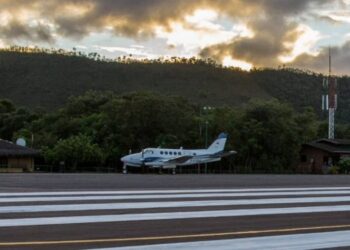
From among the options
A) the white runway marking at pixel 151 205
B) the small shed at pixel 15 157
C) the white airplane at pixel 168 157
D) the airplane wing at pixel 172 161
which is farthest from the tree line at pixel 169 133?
the white runway marking at pixel 151 205

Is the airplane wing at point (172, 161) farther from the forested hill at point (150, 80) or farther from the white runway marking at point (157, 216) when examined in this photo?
the forested hill at point (150, 80)

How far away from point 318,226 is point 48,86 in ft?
380

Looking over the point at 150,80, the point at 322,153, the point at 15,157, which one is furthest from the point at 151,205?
the point at 150,80

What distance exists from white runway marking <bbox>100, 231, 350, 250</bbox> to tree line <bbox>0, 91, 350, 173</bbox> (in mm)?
56042

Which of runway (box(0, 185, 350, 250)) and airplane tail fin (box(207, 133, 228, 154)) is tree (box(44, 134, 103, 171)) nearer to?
airplane tail fin (box(207, 133, 228, 154))

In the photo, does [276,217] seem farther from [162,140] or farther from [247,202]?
[162,140]

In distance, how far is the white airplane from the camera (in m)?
57.8

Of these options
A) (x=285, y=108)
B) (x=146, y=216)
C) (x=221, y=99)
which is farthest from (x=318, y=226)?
(x=221, y=99)

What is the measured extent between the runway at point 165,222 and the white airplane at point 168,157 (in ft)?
129

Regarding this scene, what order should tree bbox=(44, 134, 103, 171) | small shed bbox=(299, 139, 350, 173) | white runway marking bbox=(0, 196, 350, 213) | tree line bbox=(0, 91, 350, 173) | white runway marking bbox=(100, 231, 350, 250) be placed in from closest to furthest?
white runway marking bbox=(100, 231, 350, 250) < white runway marking bbox=(0, 196, 350, 213) < tree bbox=(44, 134, 103, 171) < tree line bbox=(0, 91, 350, 173) < small shed bbox=(299, 139, 350, 173)

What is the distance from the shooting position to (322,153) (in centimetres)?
7731

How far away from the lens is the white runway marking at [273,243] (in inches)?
360

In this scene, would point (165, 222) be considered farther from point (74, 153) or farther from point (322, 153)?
point (322, 153)

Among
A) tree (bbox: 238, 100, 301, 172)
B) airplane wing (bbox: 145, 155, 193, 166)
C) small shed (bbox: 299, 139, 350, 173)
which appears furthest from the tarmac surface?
small shed (bbox: 299, 139, 350, 173)
